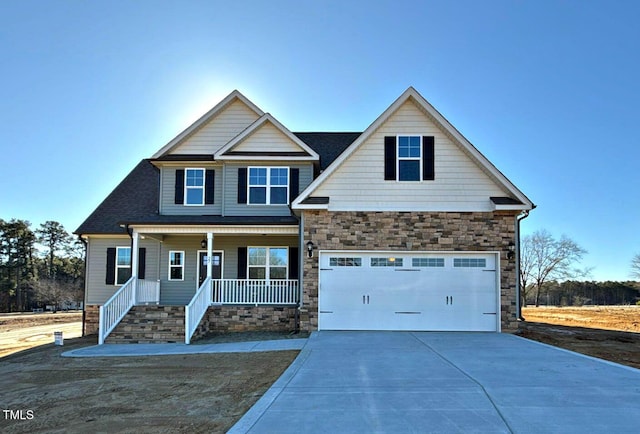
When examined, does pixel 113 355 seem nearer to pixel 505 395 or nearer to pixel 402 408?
pixel 402 408

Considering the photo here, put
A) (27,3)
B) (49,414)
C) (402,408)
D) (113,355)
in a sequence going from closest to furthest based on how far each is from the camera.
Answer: (402,408) < (49,414) < (113,355) < (27,3)

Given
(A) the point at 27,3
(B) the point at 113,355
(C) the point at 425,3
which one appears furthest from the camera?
(C) the point at 425,3

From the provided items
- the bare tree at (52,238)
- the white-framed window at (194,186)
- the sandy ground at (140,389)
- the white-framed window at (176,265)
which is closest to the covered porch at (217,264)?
the white-framed window at (176,265)

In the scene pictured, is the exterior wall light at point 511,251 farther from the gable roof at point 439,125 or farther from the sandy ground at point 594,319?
the sandy ground at point 594,319

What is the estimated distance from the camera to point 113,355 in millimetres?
11766

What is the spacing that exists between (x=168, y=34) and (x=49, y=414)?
11453 mm

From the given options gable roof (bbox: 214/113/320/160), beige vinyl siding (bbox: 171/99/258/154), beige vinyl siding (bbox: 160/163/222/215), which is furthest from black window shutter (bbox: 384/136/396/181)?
beige vinyl siding (bbox: 160/163/222/215)

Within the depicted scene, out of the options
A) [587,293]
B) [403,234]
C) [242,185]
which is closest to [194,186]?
[242,185]

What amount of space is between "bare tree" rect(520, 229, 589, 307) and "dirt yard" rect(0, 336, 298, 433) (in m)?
46.3

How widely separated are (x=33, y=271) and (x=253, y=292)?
40.3 meters

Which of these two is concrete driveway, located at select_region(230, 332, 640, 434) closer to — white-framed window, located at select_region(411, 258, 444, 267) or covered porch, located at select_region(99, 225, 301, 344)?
white-framed window, located at select_region(411, 258, 444, 267)

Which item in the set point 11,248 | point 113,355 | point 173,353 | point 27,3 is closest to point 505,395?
point 173,353

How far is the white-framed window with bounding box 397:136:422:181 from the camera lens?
1459 centimetres

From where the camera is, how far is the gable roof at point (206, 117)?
17.4m
